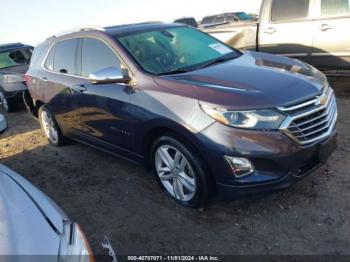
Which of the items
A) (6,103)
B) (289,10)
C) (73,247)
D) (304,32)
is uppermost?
(289,10)

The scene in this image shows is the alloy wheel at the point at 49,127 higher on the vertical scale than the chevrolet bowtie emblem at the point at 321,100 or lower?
lower

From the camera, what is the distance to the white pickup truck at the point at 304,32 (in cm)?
630

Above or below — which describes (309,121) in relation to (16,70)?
above

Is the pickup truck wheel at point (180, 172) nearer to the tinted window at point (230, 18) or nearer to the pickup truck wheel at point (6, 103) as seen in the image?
the pickup truck wheel at point (6, 103)

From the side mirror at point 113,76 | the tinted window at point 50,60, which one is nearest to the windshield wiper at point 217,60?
the side mirror at point 113,76

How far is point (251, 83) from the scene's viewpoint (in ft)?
11.6

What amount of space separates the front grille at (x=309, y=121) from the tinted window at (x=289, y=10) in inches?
134

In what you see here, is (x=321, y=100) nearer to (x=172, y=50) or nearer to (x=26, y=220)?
(x=172, y=50)

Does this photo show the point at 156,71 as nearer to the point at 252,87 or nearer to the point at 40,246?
the point at 252,87

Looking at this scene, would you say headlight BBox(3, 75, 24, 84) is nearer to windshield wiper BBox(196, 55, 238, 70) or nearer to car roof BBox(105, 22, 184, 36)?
car roof BBox(105, 22, 184, 36)

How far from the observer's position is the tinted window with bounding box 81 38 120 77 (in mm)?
Result: 4398

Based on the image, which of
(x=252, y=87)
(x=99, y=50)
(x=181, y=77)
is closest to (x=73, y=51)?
(x=99, y=50)

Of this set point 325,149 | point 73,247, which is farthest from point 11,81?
point 73,247

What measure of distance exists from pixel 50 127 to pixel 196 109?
3582 millimetres
